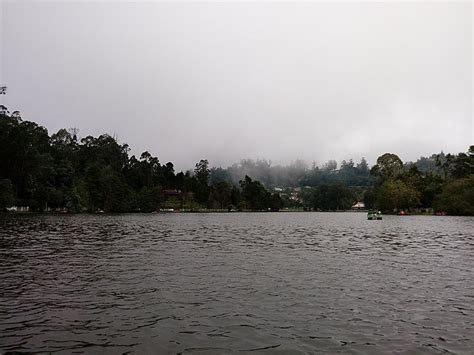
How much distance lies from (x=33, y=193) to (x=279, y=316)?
142 meters

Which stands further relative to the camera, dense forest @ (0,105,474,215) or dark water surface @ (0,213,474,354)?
dense forest @ (0,105,474,215)

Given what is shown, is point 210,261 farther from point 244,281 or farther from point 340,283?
point 340,283

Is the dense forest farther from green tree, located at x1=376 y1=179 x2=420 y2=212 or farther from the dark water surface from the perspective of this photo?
the dark water surface

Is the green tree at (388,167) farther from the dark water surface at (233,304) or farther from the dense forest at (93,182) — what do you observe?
the dark water surface at (233,304)

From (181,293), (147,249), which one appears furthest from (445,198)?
(181,293)

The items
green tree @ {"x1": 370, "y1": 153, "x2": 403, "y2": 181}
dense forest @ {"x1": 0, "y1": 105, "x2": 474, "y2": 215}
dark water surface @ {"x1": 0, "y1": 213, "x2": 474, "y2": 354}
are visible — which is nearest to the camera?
dark water surface @ {"x1": 0, "y1": 213, "x2": 474, "y2": 354}

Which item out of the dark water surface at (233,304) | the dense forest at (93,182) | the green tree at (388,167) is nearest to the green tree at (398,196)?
the dense forest at (93,182)

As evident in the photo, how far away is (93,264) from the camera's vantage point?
2528cm

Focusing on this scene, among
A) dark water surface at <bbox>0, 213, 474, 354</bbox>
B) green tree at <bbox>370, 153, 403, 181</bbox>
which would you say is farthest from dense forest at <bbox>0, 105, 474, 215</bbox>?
dark water surface at <bbox>0, 213, 474, 354</bbox>

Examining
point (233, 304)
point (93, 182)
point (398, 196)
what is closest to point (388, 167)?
point (398, 196)

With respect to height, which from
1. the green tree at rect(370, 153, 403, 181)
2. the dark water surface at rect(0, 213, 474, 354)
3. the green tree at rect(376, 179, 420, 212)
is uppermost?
the green tree at rect(370, 153, 403, 181)

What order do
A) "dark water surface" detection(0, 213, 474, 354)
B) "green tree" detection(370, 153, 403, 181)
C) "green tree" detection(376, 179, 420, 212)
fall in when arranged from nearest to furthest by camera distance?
1. "dark water surface" detection(0, 213, 474, 354)
2. "green tree" detection(376, 179, 420, 212)
3. "green tree" detection(370, 153, 403, 181)

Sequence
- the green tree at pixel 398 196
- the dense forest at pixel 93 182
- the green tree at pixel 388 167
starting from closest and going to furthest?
the dense forest at pixel 93 182 → the green tree at pixel 398 196 → the green tree at pixel 388 167

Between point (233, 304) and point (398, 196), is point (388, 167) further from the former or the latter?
point (233, 304)
